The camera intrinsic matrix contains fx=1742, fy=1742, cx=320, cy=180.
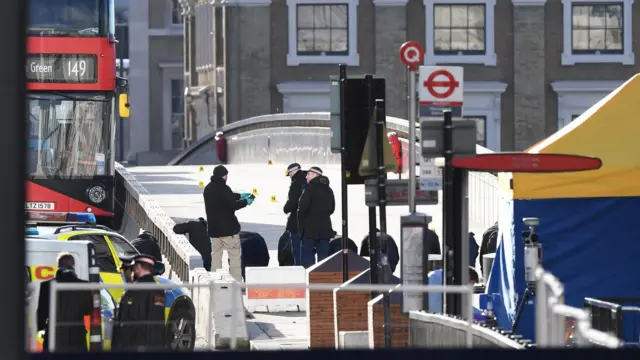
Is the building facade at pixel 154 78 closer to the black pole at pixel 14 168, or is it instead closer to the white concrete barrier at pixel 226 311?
the white concrete barrier at pixel 226 311

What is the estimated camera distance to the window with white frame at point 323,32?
6581 centimetres

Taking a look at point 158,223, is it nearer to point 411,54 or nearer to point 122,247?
point 122,247

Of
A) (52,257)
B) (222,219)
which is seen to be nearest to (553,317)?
(52,257)

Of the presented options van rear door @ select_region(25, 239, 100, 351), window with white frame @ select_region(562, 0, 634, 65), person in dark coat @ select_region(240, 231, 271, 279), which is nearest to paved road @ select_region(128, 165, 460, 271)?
person in dark coat @ select_region(240, 231, 271, 279)

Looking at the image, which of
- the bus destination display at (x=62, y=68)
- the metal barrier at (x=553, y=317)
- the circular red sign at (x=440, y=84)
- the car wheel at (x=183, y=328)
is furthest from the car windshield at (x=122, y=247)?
the metal barrier at (x=553, y=317)

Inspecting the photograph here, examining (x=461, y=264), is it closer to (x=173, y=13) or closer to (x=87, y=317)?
(x=87, y=317)

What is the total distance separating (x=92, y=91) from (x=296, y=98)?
116 ft

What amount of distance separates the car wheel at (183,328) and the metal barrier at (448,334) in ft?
6.14

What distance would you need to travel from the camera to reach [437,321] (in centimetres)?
1366

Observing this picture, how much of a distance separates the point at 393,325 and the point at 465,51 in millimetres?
52382

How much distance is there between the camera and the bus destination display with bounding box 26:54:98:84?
29828mm

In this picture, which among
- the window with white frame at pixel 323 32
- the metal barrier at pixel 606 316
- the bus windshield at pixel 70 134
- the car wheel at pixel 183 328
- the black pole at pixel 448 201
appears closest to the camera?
the car wheel at pixel 183 328

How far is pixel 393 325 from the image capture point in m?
15.0

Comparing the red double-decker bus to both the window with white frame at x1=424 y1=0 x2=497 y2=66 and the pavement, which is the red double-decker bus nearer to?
the pavement
